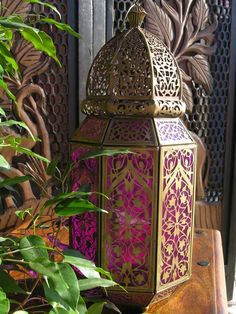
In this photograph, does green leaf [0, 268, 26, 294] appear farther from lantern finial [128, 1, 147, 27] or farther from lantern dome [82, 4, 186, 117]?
lantern finial [128, 1, 147, 27]

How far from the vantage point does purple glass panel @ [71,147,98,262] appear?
0.53 metres

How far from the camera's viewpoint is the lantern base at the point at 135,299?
53 centimetres

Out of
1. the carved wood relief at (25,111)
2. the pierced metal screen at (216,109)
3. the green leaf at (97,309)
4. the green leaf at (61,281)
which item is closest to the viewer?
the green leaf at (61,281)

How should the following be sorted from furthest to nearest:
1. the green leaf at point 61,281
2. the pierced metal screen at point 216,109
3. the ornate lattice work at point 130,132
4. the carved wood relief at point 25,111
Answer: the pierced metal screen at point 216,109, the carved wood relief at point 25,111, the ornate lattice work at point 130,132, the green leaf at point 61,281

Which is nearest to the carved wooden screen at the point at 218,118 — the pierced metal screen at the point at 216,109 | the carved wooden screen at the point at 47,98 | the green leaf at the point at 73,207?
the pierced metal screen at the point at 216,109

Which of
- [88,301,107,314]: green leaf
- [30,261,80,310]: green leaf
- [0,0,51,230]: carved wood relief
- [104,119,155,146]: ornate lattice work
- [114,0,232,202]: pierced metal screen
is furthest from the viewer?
[114,0,232,202]: pierced metal screen

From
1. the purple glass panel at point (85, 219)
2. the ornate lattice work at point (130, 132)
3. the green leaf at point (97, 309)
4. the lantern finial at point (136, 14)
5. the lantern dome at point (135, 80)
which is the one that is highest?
the lantern finial at point (136, 14)

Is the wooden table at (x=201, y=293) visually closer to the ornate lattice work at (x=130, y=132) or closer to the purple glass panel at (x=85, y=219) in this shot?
the purple glass panel at (x=85, y=219)

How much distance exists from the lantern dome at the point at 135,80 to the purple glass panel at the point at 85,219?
8cm

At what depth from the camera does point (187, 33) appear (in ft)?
3.74

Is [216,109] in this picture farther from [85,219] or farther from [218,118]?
[85,219]

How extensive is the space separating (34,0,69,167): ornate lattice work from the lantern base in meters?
0.62

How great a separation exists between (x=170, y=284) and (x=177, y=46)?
82cm

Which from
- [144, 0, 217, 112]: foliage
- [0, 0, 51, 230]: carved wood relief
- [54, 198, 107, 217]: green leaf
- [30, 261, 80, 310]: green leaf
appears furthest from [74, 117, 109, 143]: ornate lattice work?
[144, 0, 217, 112]: foliage
